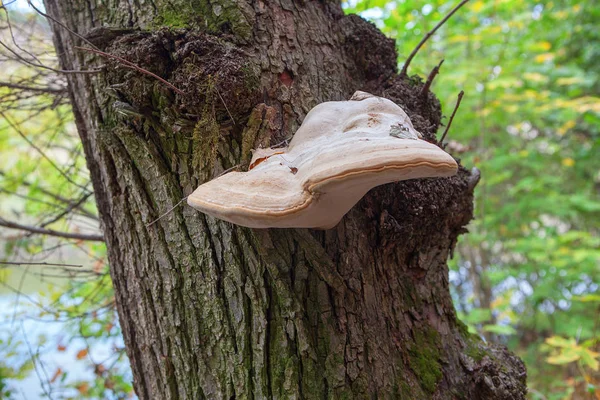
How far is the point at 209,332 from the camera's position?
62.0 inches

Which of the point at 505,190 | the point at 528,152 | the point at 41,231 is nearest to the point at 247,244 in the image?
the point at 41,231

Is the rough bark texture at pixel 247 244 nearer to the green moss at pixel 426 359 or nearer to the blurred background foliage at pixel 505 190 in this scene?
the green moss at pixel 426 359

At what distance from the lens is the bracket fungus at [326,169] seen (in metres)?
1.04

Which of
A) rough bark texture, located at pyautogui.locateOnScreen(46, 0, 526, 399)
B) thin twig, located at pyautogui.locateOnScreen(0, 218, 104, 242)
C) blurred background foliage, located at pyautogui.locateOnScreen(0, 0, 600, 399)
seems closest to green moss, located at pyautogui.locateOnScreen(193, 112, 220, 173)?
rough bark texture, located at pyautogui.locateOnScreen(46, 0, 526, 399)

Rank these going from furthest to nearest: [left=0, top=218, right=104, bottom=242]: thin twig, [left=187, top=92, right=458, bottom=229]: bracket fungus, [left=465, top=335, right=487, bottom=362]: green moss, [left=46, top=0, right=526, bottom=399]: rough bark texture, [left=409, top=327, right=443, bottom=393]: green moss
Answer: [left=0, top=218, right=104, bottom=242]: thin twig
[left=465, top=335, right=487, bottom=362]: green moss
[left=409, top=327, right=443, bottom=393]: green moss
[left=46, top=0, right=526, bottom=399]: rough bark texture
[left=187, top=92, right=458, bottom=229]: bracket fungus

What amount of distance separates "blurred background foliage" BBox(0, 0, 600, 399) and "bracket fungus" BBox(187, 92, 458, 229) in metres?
2.82

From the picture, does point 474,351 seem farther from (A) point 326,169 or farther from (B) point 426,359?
(A) point 326,169

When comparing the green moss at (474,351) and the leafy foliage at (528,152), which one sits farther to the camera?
the leafy foliage at (528,152)

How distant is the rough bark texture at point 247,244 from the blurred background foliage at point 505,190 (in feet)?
7.80

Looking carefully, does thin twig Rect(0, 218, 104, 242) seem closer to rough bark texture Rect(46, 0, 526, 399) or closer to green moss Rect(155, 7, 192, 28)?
rough bark texture Rect(46, 0, 526, 399)

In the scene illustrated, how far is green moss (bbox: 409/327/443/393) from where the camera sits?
167 cm

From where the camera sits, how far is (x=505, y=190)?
28.3ft

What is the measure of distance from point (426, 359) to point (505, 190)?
26.6ft

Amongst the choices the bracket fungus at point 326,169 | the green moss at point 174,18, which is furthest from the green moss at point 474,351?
the green moss at point 174,18
